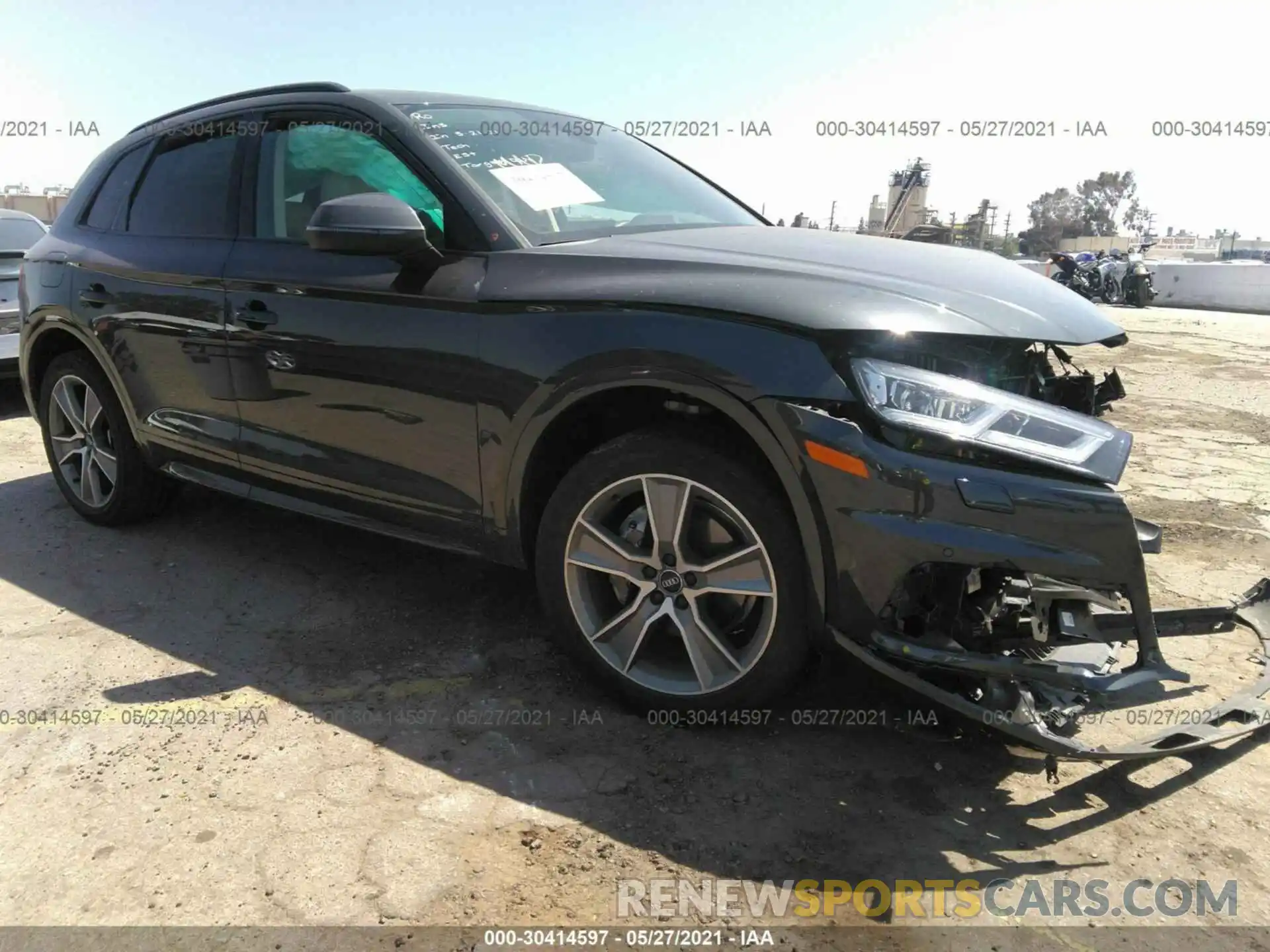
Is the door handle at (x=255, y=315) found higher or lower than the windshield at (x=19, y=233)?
lower

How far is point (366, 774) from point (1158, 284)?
82.2 ft

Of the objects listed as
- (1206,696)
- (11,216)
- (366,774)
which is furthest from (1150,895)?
(11,216)

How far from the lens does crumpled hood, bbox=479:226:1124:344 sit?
2.17 meters

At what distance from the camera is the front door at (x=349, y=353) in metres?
2.74

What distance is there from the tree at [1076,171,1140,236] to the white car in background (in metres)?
75.7

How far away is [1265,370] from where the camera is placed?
9516 millimetres

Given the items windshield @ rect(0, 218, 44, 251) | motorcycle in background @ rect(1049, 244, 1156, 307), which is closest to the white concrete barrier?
motorcycle in background @ rect(1049, 244, 1156, 307)

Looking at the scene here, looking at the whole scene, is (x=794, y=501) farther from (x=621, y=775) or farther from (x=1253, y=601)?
(x=1253, y=601)

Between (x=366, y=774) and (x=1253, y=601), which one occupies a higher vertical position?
(x=1253, y=601)

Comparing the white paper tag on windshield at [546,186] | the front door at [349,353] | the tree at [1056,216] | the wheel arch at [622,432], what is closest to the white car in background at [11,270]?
the front door at [349,353]

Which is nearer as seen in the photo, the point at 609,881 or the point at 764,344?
the point at 609,881

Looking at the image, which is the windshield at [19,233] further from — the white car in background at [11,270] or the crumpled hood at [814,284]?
the crumpled hood at [814,284]

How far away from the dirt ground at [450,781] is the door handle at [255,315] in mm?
1060

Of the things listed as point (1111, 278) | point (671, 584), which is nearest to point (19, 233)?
point (671, 584)
